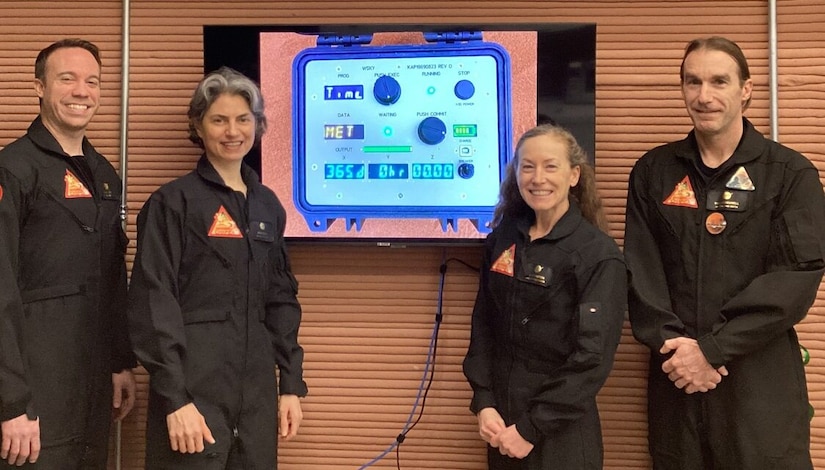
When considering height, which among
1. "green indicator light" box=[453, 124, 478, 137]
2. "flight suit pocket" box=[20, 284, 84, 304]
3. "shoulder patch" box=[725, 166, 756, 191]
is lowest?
"flight suit pocket" box=[20, 284, 84, 304]

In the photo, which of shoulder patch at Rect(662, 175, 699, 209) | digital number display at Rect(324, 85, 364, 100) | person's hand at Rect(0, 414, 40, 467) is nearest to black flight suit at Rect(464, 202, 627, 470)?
shoulder patch at Rect(662, 175, 699, 209)

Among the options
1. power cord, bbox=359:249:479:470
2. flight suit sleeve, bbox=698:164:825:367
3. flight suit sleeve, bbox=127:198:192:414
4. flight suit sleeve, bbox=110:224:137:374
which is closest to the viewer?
flight suit sleeve, bbox=127:198:192:414

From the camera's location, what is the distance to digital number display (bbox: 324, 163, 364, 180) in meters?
2.42

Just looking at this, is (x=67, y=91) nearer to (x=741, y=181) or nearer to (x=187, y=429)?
(x=187, y=429)

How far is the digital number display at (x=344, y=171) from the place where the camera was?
7.95ft

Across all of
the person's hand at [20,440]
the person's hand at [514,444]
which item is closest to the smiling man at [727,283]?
the person's hand at [514,444]

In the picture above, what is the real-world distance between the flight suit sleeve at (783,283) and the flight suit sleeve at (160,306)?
1.40 metres

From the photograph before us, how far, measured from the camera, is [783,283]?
181 centimetres

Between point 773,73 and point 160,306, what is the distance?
2.16m

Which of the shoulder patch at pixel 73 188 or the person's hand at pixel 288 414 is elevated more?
the shoulder patch at pixel 73 188

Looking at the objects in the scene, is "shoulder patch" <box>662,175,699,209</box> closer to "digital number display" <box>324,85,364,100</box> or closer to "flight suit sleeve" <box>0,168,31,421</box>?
"digital number display" <box>324,85,364,100</box>

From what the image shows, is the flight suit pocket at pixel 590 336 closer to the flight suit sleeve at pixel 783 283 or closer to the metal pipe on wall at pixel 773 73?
the flight suit sleeve at pixel 783 283

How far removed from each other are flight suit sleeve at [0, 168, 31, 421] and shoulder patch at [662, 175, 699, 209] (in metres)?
1.84

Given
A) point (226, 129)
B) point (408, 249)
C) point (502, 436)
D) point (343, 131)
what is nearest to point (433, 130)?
point (343, 131)
